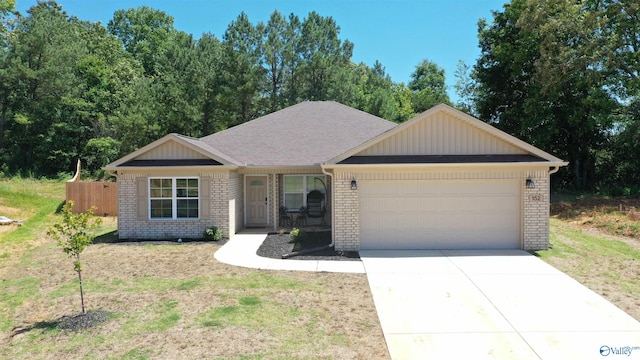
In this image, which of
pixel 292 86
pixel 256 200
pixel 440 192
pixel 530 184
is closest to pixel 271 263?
pixel 440 192

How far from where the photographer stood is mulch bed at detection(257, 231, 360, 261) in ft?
36.2

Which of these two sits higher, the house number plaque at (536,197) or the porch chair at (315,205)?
the house number plaque at (536,197)

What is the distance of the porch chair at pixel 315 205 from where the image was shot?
1579 centimetres

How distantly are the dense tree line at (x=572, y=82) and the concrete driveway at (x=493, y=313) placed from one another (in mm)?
18112

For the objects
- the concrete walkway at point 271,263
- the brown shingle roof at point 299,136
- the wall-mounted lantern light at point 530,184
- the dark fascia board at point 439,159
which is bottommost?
the concrete walkway at point 271,263

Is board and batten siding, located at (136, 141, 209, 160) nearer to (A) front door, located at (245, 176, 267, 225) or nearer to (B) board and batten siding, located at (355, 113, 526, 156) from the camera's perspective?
(A) front door, located at (245, 176, 267, 225)

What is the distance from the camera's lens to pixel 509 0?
29234mm

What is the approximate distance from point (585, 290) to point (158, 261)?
9841mm

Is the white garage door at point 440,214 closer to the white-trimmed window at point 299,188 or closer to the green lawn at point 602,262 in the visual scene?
the green lawn at point 602,262

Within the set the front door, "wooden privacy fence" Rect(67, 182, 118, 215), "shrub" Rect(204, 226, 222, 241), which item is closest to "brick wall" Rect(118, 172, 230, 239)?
"shrub" Rect(204, 226, 222, 241)

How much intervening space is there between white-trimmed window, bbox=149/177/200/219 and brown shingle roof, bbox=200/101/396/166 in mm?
2306

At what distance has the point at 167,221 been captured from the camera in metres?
13.8

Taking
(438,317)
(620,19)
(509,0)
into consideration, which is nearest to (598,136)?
(620,19)

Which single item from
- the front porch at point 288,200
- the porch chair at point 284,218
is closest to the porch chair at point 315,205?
the front porch at point 288,200
